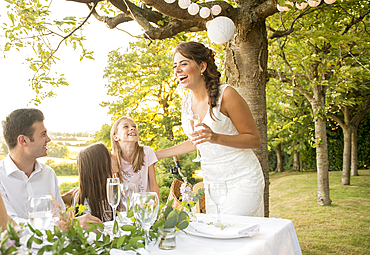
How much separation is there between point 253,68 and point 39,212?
259 centimetres

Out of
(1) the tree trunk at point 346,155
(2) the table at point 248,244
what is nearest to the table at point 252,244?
(2) the table at point 248,244

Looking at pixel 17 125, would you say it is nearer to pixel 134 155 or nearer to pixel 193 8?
pixel 134 155

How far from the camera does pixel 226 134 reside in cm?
217

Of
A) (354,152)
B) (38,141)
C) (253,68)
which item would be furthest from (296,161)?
(38,141)

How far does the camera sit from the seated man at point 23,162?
2.04 m

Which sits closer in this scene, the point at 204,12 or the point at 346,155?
the point at 204,12

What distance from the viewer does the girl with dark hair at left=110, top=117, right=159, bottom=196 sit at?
2.79m

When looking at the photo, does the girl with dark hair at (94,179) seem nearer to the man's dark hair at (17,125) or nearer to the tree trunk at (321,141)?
the man's dark hair at (17,125)

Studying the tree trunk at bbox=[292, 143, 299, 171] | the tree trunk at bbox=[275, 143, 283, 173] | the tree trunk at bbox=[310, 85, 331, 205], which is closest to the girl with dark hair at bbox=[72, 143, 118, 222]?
the tree trunk at bbox=[310, 85, 331, 205]

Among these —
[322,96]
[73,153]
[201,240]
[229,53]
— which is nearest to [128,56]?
[73,153]

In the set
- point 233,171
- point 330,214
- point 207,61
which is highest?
point 207,61

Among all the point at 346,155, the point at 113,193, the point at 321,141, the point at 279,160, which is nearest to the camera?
the point at 113,193

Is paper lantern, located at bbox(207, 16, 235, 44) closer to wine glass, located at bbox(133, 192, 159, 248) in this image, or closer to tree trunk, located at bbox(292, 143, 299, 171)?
wine glass, located at bbox(133, 192, 159, 248)

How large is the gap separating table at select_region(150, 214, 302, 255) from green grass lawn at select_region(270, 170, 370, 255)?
3.55m
